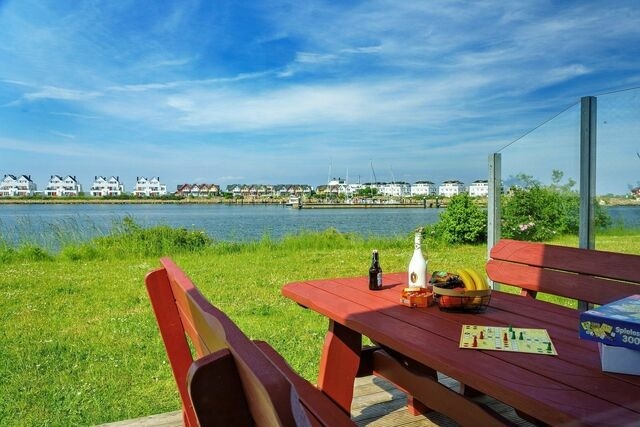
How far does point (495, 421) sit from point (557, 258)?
4.62 feet

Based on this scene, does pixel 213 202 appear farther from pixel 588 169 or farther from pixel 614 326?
pixel 614 326

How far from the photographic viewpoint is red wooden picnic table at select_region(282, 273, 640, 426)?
1.13 meters

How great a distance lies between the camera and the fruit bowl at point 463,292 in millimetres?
1940

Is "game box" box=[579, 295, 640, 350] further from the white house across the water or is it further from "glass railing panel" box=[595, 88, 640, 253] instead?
the white house across the water

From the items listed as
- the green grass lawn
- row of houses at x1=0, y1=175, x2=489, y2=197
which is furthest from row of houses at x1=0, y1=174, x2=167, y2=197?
the green grass lawn

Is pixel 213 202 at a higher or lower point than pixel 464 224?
lower

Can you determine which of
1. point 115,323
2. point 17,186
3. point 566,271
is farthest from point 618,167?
point 17,186

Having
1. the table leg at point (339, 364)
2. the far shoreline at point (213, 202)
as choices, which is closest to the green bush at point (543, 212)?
the table leg at point (339, 364)

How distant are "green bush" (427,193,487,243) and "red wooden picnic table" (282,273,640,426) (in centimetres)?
897

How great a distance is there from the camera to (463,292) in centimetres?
194

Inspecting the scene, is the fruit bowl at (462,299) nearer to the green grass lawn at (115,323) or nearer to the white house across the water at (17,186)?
the green grass lawn at (115,323)

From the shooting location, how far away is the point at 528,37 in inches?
598

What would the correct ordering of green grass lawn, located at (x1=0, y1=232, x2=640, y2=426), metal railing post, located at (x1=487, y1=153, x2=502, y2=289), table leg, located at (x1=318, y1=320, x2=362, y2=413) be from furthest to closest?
1. metal railing post, located at (x1=487, y1=153, x2=502, y2=289)
2. green grass lawn, located at (x1=0, y1=232, x2=640, y2=426)
3. table leg, located at (x1=318, y1=320, x2=362, y2=413)

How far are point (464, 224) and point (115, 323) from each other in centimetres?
839
